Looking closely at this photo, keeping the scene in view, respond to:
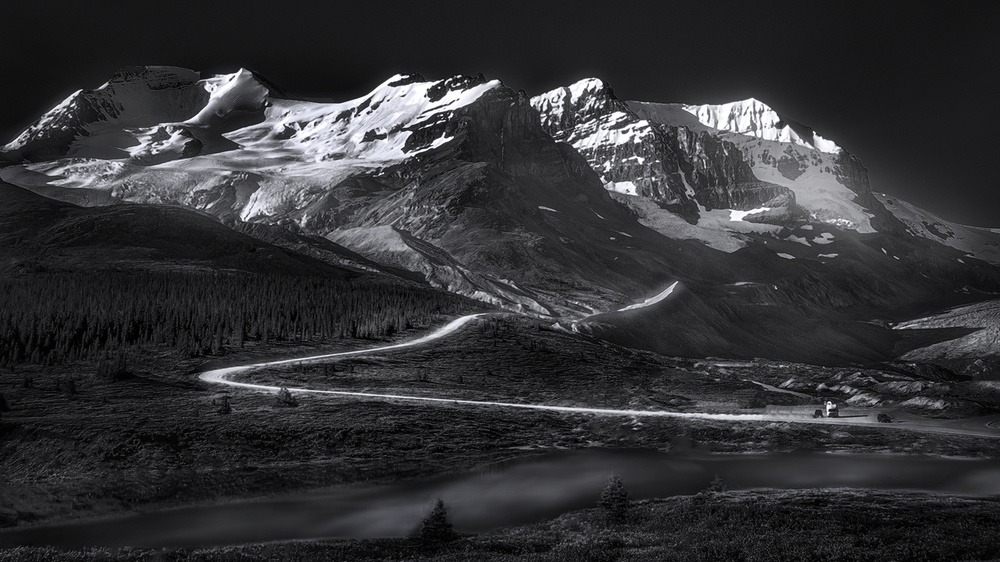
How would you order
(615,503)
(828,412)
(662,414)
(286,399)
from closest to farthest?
(615,503), (828,412), (286,399), (662,414)

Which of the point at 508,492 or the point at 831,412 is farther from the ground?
the point at 831,412

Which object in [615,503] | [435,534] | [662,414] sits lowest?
[435,534]

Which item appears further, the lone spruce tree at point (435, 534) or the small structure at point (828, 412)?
the small structure at point (828, 412)

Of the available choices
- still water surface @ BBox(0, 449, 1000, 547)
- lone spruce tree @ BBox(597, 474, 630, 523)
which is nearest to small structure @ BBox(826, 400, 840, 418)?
still water surface @ BBox(0, 449, 1000, 547)

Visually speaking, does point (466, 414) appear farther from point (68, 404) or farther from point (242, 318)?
point (242, 318)

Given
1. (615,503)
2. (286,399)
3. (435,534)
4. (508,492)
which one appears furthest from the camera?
(286,399)

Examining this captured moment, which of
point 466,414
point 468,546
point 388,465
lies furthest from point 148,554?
point 466,414

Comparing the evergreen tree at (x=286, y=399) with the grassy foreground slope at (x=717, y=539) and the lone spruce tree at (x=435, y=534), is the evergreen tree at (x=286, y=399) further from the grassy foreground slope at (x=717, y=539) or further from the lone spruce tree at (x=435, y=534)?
the lone spruce tree at (x=435, y=534)

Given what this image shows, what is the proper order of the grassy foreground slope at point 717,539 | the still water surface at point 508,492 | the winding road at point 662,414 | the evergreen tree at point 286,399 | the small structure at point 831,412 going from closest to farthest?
the grassy foreground slope at point 717,539
the still water surface at point 508,492
the winding road at point 662,414
the small structure at point 831,412
the evergreen tree at point 286,399

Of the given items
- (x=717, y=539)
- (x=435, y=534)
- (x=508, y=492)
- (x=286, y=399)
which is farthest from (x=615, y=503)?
(x=286, y=399)

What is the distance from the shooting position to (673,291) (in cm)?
19788

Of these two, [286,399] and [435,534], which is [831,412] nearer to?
[435,534]

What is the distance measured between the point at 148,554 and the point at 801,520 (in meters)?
29.0

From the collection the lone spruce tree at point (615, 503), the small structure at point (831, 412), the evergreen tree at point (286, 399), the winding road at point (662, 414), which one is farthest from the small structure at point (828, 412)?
the evergreen tree at point (286, 399)
